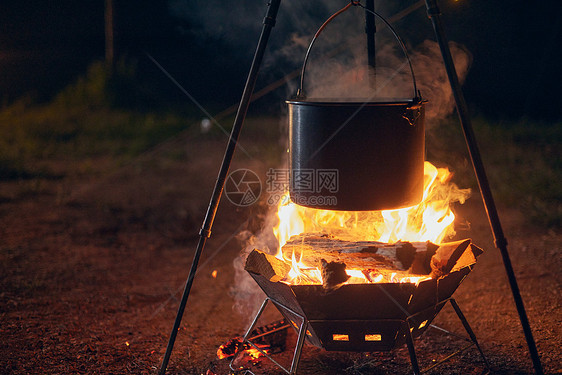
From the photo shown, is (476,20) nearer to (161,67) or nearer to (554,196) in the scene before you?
(554,196)

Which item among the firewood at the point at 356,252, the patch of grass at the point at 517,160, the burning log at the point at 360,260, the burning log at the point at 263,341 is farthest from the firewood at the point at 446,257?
the patch of grass at the point at 517,160

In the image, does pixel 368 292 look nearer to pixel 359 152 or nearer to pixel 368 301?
pixel 368 301

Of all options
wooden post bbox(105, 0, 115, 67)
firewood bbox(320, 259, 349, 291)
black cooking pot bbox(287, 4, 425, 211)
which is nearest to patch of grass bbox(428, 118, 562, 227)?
black cooking pot bbox(287, 4, 425, 211)

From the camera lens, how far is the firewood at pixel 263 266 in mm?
2268

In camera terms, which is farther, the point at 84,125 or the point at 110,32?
the point at 110,32

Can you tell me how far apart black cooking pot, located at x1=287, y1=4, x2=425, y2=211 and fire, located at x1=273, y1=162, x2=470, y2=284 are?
363mm

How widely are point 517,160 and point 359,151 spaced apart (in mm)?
5476

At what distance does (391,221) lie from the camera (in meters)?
2.73

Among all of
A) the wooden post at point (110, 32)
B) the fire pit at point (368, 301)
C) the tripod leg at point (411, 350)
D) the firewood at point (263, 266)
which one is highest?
the wooden post at point (110, 32)

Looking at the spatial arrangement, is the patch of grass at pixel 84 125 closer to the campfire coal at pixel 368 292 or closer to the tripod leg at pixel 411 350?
the campfire coal at pixel 368 292

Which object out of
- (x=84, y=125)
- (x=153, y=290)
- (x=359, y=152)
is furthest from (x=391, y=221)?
(x=84, y=125)

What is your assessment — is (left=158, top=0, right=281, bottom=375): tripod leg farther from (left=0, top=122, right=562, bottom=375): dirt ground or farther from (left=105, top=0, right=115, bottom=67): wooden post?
(left=105, top=0, right=115, bottom=67): wooden post

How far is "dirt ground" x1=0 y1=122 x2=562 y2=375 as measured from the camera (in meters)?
2.68

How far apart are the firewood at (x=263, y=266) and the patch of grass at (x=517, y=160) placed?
2.99 m
